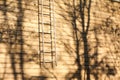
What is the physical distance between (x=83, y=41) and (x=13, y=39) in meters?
3.05

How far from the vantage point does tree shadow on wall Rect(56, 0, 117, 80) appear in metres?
9.90

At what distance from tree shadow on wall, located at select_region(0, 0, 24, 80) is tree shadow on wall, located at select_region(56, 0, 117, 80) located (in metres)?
1.87

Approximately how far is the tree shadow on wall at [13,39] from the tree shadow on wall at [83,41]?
1866 millimetres

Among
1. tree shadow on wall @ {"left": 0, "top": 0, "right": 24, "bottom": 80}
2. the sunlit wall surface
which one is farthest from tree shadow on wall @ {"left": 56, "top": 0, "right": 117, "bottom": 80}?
tree shadow on wall @ {"left": 0, "top": 0, "right": 24, "bottom": 80}

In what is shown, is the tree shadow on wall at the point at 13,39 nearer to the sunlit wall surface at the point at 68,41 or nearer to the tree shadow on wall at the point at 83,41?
the sunlit wall surface at the point at 68,41

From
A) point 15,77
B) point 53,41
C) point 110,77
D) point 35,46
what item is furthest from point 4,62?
point 110,77

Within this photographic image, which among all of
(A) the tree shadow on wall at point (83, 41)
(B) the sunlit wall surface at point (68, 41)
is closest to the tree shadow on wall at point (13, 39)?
(B) the sunlit wall surface at point (68, 41)

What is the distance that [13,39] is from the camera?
27.7 feet

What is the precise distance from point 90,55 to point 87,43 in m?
0.50

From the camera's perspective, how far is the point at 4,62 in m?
8.16

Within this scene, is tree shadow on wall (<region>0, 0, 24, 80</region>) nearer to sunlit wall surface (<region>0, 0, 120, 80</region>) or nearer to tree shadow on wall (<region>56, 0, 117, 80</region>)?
sunlit wall surface (<region>0, 0, 120, 80</region>)

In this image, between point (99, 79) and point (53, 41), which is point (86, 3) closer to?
point (53, 41)

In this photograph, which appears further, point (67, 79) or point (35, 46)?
point (67, 79)

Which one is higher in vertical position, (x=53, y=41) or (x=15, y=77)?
(x=53, y=41)
